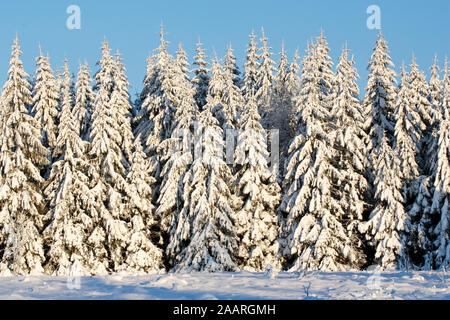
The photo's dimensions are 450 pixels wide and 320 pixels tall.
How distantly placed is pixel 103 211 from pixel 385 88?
24.5 m

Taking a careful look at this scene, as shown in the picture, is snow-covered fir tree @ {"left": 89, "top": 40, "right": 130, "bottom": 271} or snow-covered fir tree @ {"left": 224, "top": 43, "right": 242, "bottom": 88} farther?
snow-covered fir tree @ {"left": 224, "top": 43, "right": 242, "bottom": 88}

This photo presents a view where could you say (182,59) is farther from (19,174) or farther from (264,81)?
(19,174)

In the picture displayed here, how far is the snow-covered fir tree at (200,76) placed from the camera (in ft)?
146

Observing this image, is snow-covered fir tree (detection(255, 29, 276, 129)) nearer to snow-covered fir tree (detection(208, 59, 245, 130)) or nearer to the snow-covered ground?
snow-covered fir tree (detection(208, 59, 245, 130))

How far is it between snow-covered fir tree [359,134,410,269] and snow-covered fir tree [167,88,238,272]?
942cm

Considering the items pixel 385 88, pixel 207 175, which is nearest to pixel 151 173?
pixel 207 175

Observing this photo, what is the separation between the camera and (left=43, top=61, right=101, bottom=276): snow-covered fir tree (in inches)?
1180

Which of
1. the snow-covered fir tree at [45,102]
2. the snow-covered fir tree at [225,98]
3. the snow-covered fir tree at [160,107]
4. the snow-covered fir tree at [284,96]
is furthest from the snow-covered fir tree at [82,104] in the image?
the snow-covered fir tree at [284,96]

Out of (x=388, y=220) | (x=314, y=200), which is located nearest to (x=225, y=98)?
(x=314, y=200)

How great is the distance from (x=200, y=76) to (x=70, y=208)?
20081 millimetres

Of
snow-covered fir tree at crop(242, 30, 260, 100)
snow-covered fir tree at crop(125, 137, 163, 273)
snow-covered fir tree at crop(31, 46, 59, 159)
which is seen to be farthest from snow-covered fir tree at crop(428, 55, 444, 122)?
snow-covered fir tree at crop(31, 46, 59, 159)

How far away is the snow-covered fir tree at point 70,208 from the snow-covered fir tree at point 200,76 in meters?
14.6

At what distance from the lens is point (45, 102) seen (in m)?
36.9

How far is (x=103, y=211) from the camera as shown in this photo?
32.0 metres
